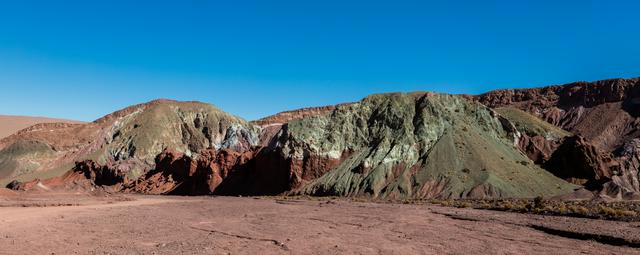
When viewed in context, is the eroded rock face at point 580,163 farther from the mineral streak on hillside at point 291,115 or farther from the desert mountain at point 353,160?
the mineral streak on hillside at point 291,115

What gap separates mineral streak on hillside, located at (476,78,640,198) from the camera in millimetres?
59438

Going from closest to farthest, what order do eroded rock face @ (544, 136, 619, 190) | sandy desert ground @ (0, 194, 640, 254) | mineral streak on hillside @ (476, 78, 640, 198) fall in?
sandy desert ground @ (0, 194, 640, 254) < eroded rock face @ (544, 136, 619, 190) < mineral streak on hillside @ (476, 78, 640, 198)

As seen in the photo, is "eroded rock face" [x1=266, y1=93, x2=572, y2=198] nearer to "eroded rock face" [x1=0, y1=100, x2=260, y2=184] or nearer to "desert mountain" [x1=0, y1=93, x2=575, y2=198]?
"desert mountain" [x1=0, y1=93, x2=575, y2=198]

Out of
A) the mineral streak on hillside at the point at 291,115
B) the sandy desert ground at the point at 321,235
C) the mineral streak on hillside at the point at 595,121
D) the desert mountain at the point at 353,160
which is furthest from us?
the mineral streak on hillside at the point at 291,115

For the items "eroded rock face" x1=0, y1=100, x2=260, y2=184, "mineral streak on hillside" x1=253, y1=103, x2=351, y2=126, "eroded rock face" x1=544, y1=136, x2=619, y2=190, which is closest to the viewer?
"eroded rock face" x1=544, y1=136, x2=619, y2=190

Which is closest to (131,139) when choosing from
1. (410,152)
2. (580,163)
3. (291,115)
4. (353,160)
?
(291,115)

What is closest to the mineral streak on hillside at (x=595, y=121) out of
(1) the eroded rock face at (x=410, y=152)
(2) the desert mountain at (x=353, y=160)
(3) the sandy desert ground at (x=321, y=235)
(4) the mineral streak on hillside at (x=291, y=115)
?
(2) the desert mountain at (x=353, y=160)

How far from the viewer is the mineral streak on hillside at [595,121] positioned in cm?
5944

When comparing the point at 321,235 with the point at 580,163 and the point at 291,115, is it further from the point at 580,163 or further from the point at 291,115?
the point at 291,115

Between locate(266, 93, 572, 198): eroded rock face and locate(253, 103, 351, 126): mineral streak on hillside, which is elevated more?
locate(253, 103, 351, 126): mineral streak on hillside

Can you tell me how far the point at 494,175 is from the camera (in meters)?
53.3

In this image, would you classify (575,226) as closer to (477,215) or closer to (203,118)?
(477,215)

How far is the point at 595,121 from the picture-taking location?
99875mm

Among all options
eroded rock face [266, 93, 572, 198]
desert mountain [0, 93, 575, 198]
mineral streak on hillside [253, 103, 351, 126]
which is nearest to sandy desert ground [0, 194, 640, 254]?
eroded rock face [266, 93, 572, 198]
